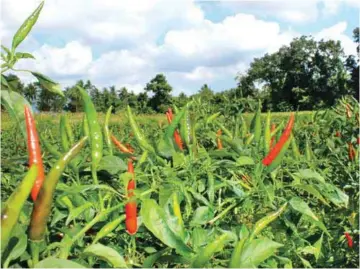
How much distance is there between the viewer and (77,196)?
1.09m

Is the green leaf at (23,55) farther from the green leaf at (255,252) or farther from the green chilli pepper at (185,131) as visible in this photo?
the green chilli pepper at (185,131)

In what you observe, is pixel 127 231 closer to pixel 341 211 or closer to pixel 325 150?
pixel 341 211

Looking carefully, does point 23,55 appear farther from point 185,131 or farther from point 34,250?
point 185,131

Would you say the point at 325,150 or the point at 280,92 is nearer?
the point at 325,150

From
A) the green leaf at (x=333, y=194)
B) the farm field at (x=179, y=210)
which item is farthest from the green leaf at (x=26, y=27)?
the green leaf at (x=333, y=194)

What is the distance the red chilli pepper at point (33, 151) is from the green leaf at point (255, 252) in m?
0.32

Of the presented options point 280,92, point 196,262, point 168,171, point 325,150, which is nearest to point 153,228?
point 196,262

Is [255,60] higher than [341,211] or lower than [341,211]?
higher

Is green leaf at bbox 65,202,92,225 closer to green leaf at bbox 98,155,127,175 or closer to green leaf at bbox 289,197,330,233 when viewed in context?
green leaf at bbox 98,155,127,175

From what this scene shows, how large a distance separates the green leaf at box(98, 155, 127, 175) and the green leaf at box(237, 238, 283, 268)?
34 centimetres

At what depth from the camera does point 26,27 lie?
851 millimetres

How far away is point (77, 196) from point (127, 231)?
0.12 meters

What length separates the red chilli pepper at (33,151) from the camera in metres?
0.81

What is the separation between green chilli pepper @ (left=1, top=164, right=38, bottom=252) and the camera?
0.65m
